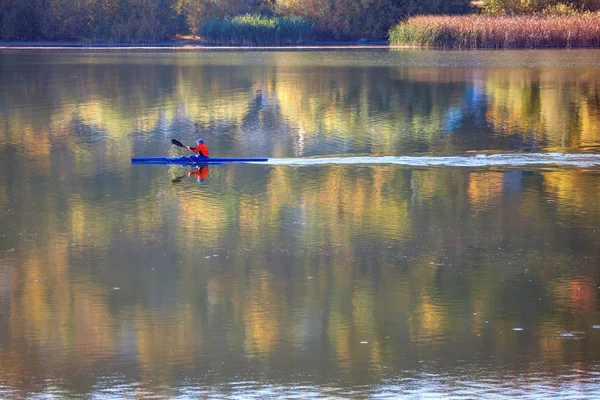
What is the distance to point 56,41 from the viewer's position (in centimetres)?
5969

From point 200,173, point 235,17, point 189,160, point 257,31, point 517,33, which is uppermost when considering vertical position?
point 235,17

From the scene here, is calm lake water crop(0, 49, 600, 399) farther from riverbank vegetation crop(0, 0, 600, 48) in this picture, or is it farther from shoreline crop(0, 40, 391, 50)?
riverbank vegetation crop(0, 0, 600, 48)

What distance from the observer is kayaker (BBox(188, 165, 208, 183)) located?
1421 cm

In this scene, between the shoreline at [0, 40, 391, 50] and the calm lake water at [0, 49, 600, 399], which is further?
the shoreline at [0, 40, 391, 50]

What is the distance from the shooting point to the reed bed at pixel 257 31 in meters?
54.5

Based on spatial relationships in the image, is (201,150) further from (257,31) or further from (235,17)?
(235,17)

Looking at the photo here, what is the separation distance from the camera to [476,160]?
49.8ft

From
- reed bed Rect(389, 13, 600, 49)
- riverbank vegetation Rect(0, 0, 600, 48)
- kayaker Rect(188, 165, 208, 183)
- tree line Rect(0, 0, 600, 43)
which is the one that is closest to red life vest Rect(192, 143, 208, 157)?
kayaker Rect(188, 165, 208, 183)

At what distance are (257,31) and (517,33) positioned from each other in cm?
1495

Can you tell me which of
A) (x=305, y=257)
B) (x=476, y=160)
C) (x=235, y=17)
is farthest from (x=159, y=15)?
(x=305, y=257)

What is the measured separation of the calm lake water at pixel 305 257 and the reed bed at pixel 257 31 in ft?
111

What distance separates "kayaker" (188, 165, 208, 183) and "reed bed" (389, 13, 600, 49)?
32.0 m

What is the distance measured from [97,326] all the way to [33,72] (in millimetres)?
27272

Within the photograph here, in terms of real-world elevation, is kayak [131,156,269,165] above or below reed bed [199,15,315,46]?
below
